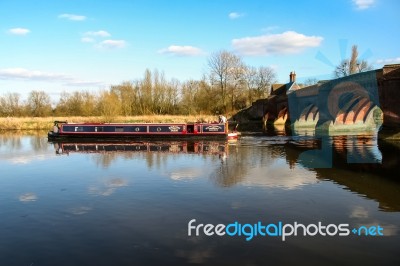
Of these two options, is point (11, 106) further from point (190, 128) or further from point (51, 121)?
point (190, 128)

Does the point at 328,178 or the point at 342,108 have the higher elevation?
the point at 342,108

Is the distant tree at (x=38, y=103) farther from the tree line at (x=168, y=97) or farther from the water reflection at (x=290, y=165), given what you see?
the water reflection at (x=290, y=165)

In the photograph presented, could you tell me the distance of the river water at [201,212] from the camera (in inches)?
247

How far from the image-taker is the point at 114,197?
10000mm

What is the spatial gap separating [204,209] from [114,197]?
275 cm

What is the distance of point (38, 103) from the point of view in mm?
61594

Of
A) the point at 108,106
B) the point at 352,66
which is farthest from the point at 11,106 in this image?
the point at 352,66

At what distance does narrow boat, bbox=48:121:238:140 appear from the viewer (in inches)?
1070

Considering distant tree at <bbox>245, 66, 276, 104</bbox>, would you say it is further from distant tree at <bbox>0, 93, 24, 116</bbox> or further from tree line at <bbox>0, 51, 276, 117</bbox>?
distant tree at <bbox>0, 93, 24, 116</bbox>

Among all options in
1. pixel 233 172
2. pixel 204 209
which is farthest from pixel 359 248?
pixel 233 172

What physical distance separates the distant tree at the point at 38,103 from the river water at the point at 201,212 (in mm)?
45606

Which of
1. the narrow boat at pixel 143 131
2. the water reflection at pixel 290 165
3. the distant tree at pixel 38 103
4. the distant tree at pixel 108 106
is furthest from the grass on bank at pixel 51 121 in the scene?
the water reflection at pixel 290 165

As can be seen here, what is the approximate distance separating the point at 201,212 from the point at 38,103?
6015cm

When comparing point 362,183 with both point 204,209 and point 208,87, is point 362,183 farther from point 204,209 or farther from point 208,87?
point 208,87
